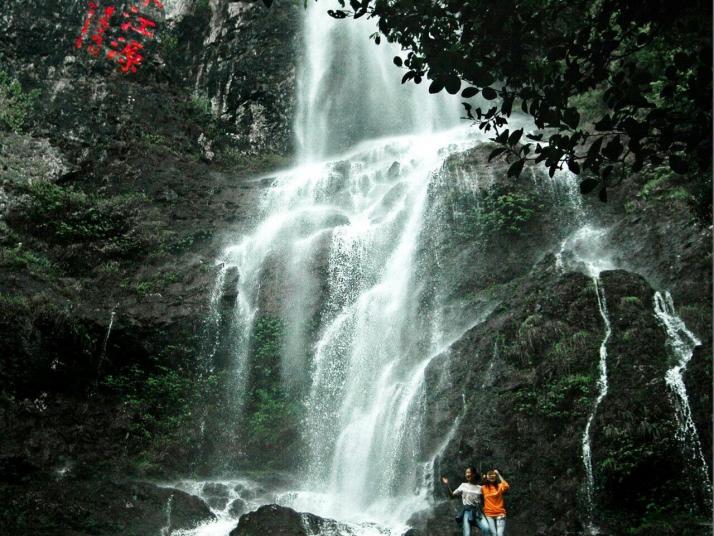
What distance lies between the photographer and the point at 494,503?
7.78 meters

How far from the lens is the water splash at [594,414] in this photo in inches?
374

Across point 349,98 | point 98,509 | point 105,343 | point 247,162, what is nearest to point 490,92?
point 98,509

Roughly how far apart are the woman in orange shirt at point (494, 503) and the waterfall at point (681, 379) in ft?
10.8

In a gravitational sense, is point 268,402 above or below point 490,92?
above

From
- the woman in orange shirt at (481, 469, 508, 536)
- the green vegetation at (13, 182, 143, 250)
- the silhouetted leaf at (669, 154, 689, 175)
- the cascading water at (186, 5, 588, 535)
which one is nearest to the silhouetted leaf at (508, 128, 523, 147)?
the silhouetted leaf at (669, 154, 689, 175)

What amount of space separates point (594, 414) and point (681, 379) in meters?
1.38

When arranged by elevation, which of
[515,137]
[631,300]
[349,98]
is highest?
[349,98]

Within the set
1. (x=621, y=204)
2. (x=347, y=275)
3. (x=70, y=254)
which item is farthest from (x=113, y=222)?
(x=621, y=204)

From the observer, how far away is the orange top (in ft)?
25.4

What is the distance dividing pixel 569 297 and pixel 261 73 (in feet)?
55.0

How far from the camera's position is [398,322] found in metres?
14.7

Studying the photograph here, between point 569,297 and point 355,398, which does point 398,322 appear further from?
point 569,297

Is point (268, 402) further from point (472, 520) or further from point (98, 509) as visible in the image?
point (472, 520)

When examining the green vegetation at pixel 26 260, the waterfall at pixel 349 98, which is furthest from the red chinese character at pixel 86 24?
the green vegetation at pixel 26 260
